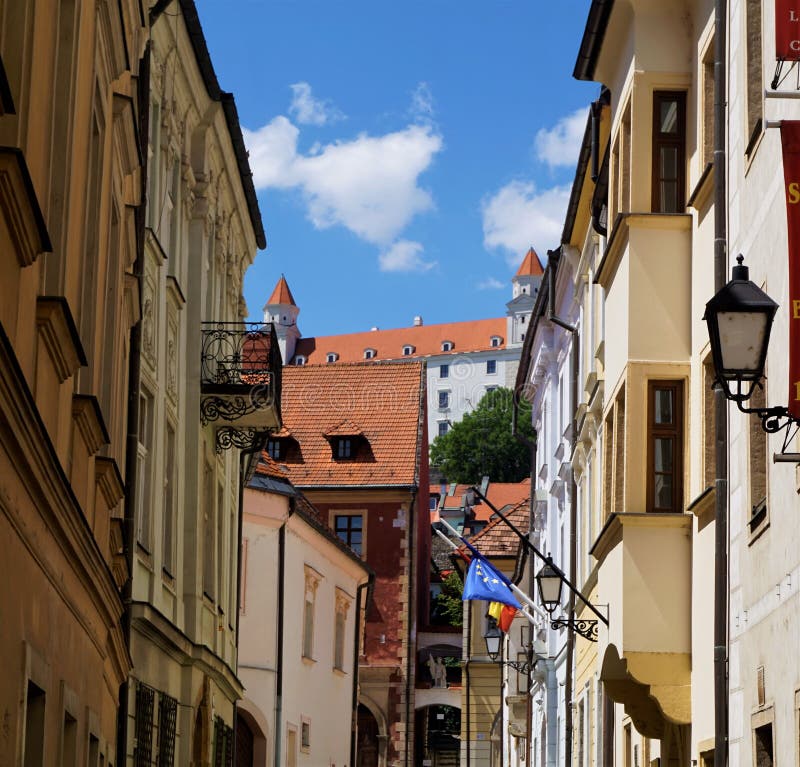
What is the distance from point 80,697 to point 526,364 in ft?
94.4

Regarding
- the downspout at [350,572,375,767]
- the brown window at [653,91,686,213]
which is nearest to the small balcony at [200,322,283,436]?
the brown window at [653,91,686,213]

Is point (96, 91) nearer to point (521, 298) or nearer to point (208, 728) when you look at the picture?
point (208, 728)

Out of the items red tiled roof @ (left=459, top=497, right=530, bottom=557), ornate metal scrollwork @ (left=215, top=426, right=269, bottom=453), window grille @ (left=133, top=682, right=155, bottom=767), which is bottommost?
window grille @ (left=133, top=682, right=155, bottom=767)

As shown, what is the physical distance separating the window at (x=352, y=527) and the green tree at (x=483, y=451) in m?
64.8

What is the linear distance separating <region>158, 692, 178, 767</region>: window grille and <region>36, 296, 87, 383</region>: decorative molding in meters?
10.6

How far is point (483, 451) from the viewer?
405ft

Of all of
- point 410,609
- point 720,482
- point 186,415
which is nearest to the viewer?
point 720,482

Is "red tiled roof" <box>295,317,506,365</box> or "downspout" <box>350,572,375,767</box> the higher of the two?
"red tiled roof" <box>295,317,506,365</box>

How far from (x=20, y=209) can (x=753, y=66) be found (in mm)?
6945

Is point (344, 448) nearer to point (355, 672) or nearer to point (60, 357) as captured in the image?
point (355, 672)

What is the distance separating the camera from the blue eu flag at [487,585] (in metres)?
27.7

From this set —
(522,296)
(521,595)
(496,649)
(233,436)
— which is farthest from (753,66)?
(522,296)

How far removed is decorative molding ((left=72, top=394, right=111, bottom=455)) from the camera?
1059 centimetres

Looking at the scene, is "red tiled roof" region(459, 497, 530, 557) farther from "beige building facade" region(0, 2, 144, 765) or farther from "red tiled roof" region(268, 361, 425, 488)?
"beige building facade" region(0, 2, 144, 765)
